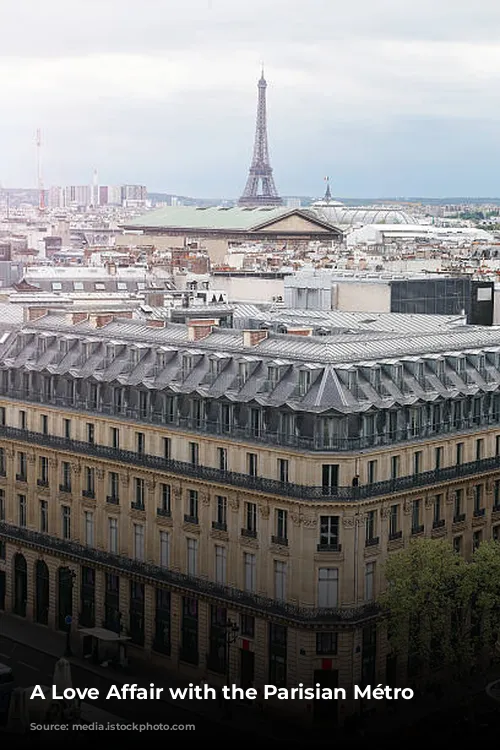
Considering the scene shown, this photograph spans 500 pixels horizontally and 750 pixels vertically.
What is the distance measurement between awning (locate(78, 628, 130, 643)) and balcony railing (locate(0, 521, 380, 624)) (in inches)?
94.5

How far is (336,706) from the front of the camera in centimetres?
5831

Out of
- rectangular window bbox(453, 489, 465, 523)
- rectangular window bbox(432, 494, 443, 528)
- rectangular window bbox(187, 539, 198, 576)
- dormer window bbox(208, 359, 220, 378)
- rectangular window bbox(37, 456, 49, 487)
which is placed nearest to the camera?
rectangular window bbox(432, 494, 443, 528)

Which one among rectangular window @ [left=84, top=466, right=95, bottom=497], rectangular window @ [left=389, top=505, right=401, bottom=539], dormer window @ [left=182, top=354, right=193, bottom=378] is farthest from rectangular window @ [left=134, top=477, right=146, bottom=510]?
rectangular window @ [left=389, top=505, right=401, bottom=539]

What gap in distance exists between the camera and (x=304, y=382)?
59.6 m

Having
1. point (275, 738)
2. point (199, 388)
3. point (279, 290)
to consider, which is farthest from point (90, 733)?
point (279, 290)

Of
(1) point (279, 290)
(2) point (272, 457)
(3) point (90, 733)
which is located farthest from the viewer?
(1) point (279, 290)

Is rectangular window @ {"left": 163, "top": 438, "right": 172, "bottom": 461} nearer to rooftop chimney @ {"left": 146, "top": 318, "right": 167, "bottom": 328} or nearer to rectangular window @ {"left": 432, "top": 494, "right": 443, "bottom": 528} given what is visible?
rooftop chimney @ {"left": 146, "top": 318, "right": 167, "bottom": 328}

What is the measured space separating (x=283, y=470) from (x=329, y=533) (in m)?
2.86

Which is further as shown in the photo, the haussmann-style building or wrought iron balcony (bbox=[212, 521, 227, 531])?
wrought iron balcony (bbox=[212, 521, 227, 531])

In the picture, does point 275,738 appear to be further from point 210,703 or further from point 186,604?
point 186,604

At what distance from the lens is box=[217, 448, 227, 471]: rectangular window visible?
6209 cm

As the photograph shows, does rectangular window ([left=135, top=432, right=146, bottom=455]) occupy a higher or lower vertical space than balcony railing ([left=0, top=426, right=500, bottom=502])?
higher

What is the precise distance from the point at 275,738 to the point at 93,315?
2461 centimetres

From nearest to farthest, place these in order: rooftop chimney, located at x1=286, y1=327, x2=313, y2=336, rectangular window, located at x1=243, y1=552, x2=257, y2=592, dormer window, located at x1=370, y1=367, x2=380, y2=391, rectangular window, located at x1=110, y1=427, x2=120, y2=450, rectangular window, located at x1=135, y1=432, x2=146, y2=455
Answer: dormer window, located at x1=370, y1=367, x2=380, y2=391 < rectangular window, located at x1=243, y1=552, x2=257, y2=592 < rectangular window, located at x1=135, y1=432, x2=146, y2=455 < rectangular window, located at x1=110, y1=427, x2=120, y2=450 < rooftop chimney, located at x1=286, y1=327, x2=313, y2=336
